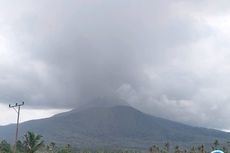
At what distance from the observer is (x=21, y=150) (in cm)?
7119

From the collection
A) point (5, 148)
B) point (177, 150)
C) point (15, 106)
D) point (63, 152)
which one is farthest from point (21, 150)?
point (177, 150)

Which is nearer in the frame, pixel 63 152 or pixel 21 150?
pixel 21 150

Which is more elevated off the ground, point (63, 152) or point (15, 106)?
point (15, 106)

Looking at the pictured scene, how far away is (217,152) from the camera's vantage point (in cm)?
1741

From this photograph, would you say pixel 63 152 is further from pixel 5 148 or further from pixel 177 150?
pixel 177 150

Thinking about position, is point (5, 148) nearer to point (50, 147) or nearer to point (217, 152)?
point (217, 152)

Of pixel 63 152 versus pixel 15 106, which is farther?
pixel 63 152

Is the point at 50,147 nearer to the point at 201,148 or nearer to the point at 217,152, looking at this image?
the point at 201,148

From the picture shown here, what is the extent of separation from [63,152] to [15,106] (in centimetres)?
4035

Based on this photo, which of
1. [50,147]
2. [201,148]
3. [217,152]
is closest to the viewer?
[217,152]

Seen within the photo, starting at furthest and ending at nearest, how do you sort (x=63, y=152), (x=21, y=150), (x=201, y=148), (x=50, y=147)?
(x=50, y=147)
(x=201, y=148)
(x=63, y=152)
(x=21, y=150)

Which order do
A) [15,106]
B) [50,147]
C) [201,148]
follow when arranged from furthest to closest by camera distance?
[50,147] → [201,148] → [15,106]

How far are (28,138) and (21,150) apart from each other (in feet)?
14.8

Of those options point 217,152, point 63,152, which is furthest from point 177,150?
point 217,152
